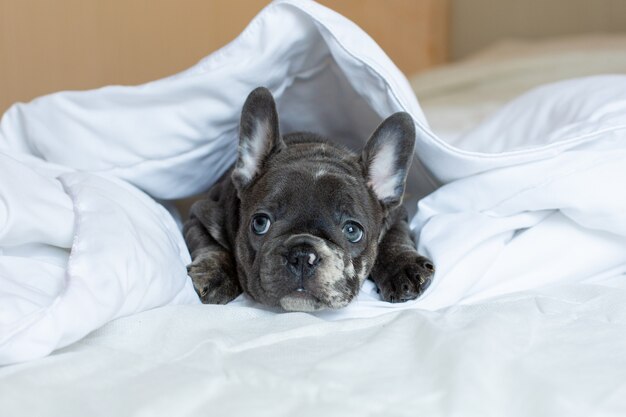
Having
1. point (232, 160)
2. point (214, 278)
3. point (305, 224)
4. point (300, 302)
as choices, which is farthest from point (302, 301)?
point (232, 160)

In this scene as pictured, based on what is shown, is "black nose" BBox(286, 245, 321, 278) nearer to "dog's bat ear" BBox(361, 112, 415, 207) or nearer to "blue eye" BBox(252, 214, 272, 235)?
"blue eye" BBox(252, 214, 272, 235)

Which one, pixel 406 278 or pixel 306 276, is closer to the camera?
pixel 306 276

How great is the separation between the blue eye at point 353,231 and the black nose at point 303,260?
0.61 ft

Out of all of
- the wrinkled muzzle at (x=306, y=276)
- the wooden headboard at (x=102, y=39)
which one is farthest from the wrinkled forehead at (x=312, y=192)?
the wooden headboard at (x=102, y=39)

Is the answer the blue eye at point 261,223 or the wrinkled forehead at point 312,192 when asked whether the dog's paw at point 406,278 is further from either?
the blue eye at point 261,223

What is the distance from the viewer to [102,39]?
330 centimetres

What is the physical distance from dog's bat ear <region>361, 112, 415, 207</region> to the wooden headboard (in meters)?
1.79

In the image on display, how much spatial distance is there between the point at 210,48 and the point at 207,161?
1.72 metres

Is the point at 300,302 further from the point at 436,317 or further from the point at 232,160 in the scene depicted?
the point at 232,160

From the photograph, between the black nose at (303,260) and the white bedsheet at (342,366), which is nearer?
the white bedsheet at (342,366)

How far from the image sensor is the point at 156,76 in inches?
139

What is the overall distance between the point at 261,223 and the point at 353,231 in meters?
0.23

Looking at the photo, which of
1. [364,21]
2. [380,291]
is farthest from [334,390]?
[364,21]

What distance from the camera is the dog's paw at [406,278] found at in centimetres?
171
